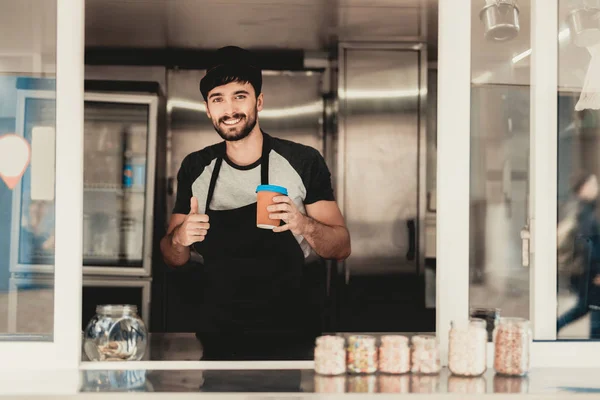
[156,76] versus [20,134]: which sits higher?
[156,76]

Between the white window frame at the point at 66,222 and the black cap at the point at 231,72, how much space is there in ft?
4.33

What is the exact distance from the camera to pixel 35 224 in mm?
1708

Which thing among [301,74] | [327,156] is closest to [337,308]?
[327,156]

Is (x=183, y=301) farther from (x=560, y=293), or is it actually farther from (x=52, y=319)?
(x=560, y=293)

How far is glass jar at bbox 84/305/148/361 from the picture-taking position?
5.76ft

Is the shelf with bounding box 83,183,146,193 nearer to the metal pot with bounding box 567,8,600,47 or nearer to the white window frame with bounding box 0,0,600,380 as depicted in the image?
the white window frame with bounding box 0,0,600,380

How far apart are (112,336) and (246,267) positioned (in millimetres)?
1327

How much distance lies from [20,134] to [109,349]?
0.60m

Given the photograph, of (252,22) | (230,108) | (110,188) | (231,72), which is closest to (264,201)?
(230,108)

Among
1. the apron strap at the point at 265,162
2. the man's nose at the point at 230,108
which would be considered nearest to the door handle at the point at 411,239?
the apron strap at the point at 265,162

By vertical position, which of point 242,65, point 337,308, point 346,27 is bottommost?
point 337,308

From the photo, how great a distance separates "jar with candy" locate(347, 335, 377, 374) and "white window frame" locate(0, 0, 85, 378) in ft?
2.24

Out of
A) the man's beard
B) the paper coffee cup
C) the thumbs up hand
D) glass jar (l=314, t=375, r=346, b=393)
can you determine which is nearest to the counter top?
glass jar (l=314, t=375, r=346, b=393)

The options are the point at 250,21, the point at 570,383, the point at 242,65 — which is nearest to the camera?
the point at 570,383
